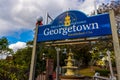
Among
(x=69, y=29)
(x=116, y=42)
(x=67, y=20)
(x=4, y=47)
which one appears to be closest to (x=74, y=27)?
(x=69, y=29)

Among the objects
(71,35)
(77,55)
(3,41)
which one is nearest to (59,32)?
(71,35)

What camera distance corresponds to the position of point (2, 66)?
8547 mm

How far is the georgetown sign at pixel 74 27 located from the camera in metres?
4.70

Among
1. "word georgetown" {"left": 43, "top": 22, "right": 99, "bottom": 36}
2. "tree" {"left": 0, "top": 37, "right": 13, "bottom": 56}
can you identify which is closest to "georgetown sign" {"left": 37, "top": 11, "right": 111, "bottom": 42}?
"word georgetown" {"left": 43, "top": 22, "right": 99, "bottom": 36}

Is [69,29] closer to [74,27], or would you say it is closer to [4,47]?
[74,27]

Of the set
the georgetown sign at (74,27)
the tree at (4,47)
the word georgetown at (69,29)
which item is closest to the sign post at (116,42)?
the georgetown sign at (74,27)

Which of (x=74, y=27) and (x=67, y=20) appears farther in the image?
(x=67, y=20)

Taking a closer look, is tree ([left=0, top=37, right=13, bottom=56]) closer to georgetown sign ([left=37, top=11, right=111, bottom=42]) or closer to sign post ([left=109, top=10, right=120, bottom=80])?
georgetown sign ([left=37, top=11, right=111, bottom=42])

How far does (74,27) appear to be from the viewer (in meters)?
5.09

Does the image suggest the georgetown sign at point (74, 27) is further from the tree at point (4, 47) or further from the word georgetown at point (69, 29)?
the tree at point (4, 47)

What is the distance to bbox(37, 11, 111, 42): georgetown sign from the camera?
4.70 metres

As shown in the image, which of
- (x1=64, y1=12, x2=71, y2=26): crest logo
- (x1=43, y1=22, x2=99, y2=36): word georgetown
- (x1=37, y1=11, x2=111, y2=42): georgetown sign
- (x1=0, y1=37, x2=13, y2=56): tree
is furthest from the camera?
(x1=0, y1=37, x2=13, y2=56): tree

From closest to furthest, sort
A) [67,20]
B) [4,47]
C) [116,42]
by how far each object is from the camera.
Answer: [116,42], [67,20], [4,47]

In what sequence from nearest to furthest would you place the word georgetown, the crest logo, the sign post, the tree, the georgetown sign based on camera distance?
the sign post → the georgetown sign → the word georgetown → the crest logo → the tree
